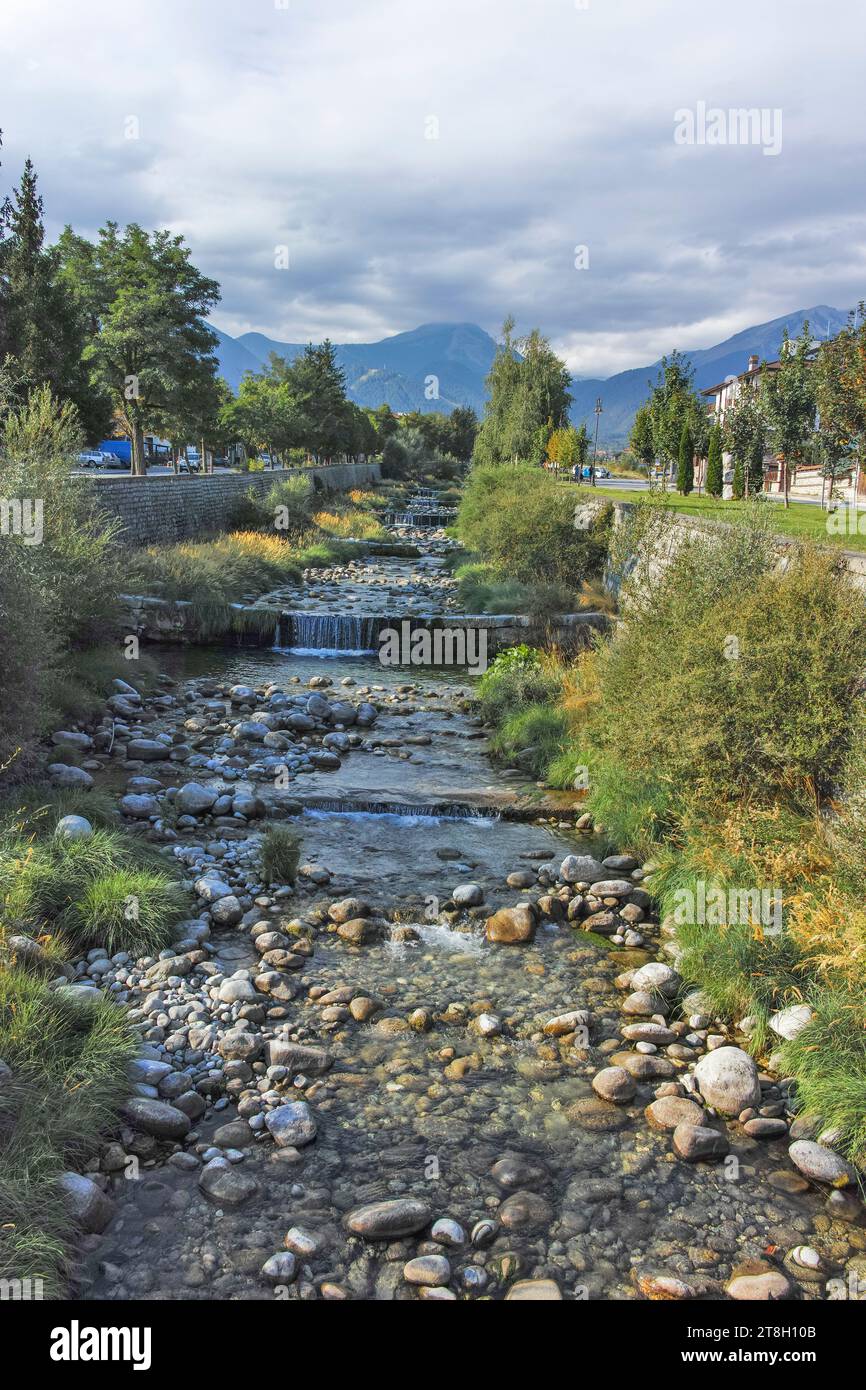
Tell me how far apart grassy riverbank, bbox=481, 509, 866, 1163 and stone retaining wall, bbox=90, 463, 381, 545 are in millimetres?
13531

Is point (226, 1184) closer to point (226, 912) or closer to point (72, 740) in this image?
point (226, 912)

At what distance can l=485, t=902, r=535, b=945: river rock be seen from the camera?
288 inches

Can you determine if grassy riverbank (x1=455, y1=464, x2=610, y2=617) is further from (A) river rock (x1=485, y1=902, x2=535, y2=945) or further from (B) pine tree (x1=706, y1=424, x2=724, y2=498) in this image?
(A) river rock (x1=485, y1=902, x2=535, y2=945)

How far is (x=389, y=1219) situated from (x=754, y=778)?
15.8 feet

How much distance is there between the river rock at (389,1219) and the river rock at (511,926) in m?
2.99

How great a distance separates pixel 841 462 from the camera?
2084 centimetres

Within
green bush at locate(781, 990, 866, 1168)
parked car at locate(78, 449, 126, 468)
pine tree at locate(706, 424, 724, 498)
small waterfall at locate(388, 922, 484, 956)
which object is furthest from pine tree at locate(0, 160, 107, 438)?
green bush at locate(781, 990, 866, 1168)

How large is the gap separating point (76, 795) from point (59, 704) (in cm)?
334

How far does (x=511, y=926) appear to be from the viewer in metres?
7.36

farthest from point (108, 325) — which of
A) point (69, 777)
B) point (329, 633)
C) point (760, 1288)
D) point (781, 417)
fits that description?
point (760, 1288)

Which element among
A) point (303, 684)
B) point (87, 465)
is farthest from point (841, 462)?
point (87, 465)

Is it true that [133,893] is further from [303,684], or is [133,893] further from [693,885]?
[303,684]

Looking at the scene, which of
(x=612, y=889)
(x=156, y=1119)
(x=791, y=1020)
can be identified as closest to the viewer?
(x=156, y=1119)
